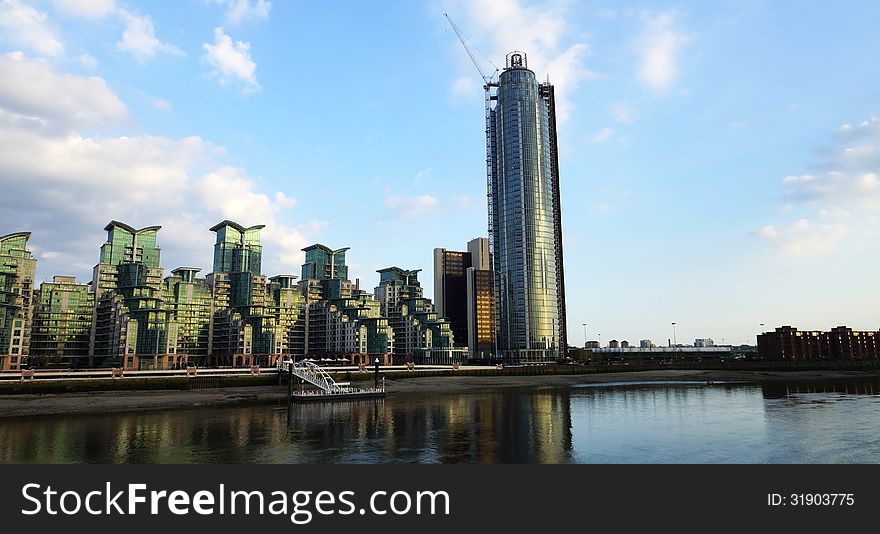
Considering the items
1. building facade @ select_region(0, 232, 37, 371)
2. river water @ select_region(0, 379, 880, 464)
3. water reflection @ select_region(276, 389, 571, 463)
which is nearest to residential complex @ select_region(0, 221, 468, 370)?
building facade @ select_region(0, 232, 37, 371)

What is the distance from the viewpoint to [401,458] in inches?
1842

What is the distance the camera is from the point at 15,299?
144m

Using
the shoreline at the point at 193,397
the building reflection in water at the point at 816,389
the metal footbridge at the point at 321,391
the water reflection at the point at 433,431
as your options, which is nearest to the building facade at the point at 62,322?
the shoreline at the point at 193,397

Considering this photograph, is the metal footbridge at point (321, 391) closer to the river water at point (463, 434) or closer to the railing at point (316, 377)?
the railing at point (316, 377)

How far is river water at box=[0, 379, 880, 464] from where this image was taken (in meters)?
48.6

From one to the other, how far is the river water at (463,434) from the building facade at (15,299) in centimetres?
7755

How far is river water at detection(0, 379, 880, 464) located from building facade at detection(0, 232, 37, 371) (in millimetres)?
77547

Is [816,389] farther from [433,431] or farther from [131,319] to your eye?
[131,319]

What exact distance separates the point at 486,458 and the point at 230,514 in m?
27.0

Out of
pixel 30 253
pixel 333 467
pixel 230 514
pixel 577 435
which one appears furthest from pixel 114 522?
pixel 30 253

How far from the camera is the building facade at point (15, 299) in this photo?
452ft

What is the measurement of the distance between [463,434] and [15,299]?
136883 millimetres

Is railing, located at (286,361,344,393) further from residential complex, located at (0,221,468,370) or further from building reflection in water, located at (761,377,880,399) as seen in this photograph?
building reflection in water, located at (761,377,880,399)

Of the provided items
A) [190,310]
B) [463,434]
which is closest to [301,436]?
[463,434]
